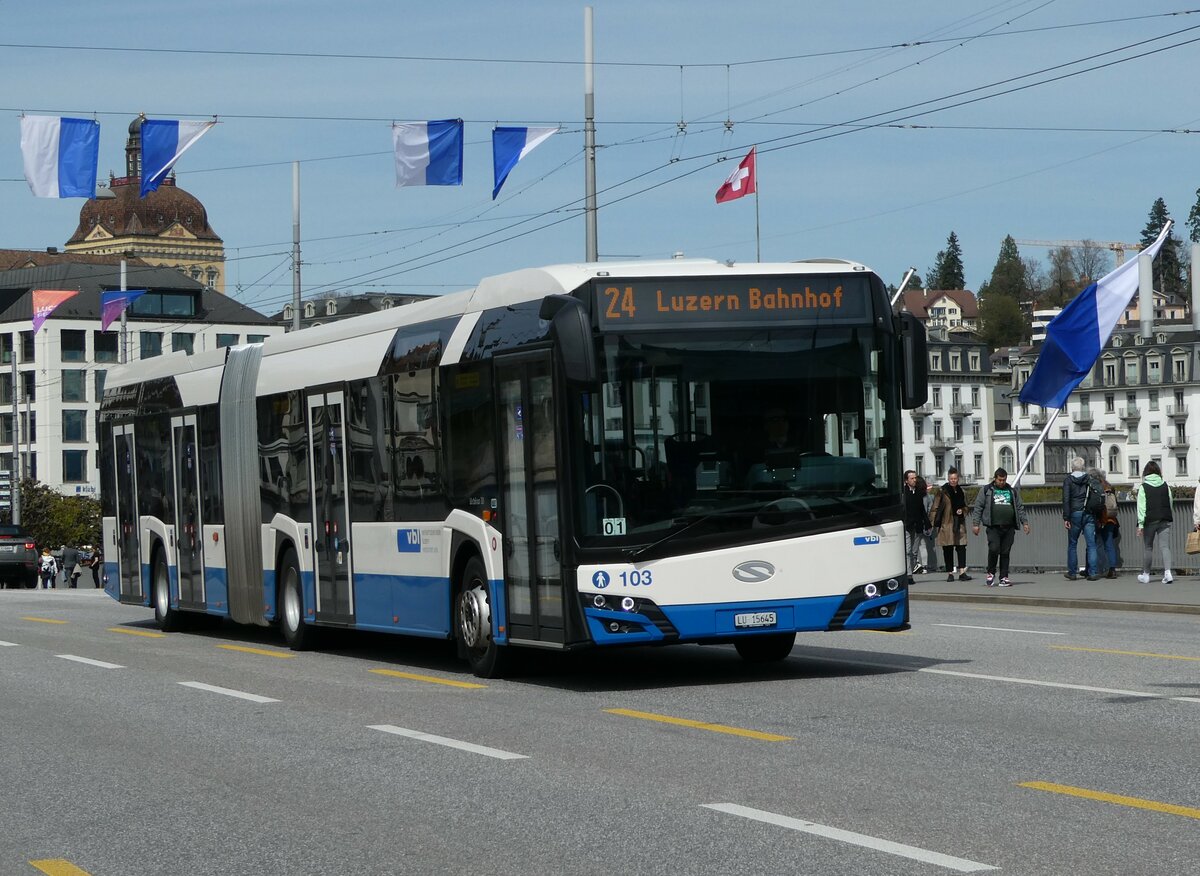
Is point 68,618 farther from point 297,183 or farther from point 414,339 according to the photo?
point 297,183

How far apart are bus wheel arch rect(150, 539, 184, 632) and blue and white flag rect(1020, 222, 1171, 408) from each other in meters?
12.3

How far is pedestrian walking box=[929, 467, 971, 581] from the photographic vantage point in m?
30.5

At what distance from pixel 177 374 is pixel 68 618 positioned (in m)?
5.96

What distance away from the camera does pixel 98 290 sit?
134125 mm

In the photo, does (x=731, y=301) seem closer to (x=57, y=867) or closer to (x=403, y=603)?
(x=403, y=603)

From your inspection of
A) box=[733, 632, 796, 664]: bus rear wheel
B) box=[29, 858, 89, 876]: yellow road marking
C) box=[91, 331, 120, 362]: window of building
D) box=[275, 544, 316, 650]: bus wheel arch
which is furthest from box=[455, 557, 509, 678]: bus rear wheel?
box=[91, 331, 120, 362]: window of building

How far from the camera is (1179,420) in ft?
483

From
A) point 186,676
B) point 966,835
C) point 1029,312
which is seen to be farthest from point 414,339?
point 1029,312

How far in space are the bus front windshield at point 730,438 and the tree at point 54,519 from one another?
89.4 meters

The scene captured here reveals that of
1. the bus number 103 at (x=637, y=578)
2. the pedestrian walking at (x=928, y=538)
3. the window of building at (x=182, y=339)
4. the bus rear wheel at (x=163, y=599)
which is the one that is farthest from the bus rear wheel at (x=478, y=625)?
the window of building at (x=182, y=339)

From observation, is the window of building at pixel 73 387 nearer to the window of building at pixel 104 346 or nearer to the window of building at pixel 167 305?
the window of building at pixel 104 346

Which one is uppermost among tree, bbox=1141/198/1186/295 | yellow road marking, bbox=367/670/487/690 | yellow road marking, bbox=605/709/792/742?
tree, bbox=1141/198/1186/295

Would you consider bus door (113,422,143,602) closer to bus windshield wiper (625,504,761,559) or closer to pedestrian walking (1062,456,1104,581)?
bus windshield wiper (625,504,761,559)

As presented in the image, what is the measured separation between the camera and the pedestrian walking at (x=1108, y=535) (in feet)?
94.6
